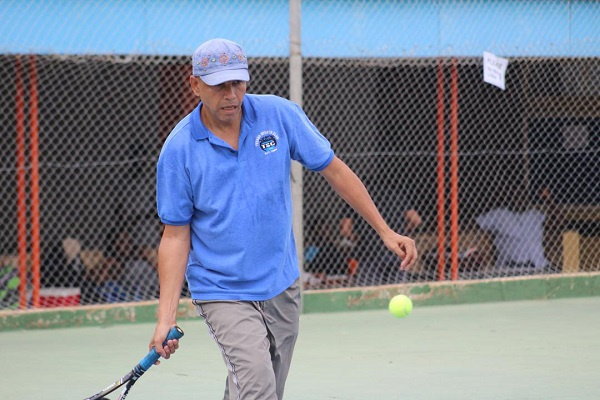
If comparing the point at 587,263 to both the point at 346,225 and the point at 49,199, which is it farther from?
the point at 49,199

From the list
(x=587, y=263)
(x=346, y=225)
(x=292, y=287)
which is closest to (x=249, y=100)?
(x=292, y=287)

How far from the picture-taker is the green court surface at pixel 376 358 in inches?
258

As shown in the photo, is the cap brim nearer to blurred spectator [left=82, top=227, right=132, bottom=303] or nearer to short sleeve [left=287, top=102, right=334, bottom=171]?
short sleeve [left=287, top=102, right=334, bottom=171]

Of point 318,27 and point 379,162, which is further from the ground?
point 318,27

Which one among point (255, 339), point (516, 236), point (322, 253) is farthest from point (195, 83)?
point (516, 236)

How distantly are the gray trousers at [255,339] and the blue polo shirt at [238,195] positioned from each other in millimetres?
56

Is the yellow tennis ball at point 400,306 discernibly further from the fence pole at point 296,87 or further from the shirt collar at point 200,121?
the fence pole at point 296,87

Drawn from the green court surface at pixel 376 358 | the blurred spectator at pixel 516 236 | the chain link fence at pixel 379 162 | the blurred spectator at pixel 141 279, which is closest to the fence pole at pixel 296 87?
the green court surface at pixel 376 358

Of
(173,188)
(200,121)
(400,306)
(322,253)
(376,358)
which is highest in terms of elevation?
(200,121)

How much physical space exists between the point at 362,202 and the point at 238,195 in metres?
0.54

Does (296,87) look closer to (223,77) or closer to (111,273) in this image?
(111,273)

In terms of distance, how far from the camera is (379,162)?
509 inches

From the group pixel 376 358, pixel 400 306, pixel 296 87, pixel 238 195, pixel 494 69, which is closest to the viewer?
pixel 238 195

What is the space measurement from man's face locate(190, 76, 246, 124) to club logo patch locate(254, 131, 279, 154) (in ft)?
0.41
